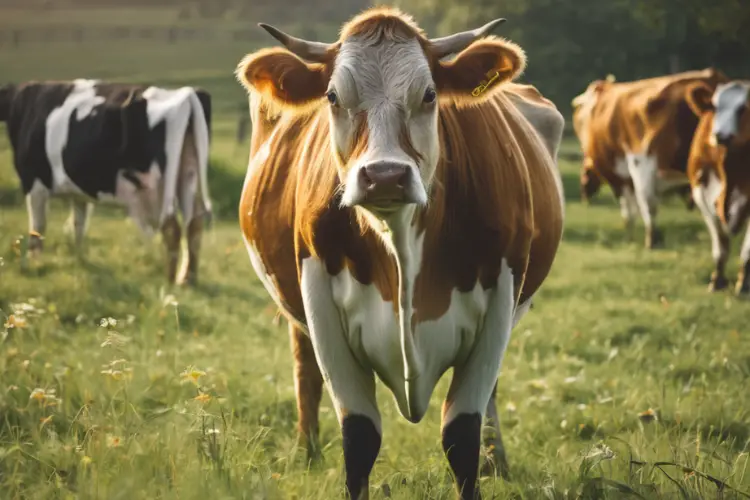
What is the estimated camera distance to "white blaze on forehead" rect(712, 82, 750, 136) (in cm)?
963

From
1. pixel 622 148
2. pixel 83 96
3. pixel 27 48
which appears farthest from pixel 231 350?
pixel 27 48

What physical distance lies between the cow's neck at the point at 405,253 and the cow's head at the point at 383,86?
0.12 metres

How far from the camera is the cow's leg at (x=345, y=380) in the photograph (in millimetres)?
3463

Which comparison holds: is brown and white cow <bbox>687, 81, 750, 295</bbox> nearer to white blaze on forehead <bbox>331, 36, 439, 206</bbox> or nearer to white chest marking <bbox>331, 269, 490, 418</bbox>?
white chest marking <bbox>331, 269, 490, 418</bbox>

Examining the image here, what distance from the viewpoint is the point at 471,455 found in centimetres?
351

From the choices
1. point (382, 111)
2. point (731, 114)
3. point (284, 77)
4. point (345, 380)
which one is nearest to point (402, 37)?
point (382, 111)

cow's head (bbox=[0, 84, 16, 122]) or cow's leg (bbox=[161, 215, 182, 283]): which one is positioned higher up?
cow's head (bbox=[0, 84, 16, 122])

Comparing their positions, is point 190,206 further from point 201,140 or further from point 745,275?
point 745,275

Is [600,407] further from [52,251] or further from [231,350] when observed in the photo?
[52,251]

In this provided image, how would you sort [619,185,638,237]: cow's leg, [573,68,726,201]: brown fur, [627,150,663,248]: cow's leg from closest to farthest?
[573,68,726,201]: brown fur < [627,150,663,248]: cow's leg < [619,185,638,237]: cow's leg

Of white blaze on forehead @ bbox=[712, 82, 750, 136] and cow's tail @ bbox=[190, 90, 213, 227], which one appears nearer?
white blaze on forehead @ bbox=[712, 82, 750, 136]

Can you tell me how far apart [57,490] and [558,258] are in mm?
9292

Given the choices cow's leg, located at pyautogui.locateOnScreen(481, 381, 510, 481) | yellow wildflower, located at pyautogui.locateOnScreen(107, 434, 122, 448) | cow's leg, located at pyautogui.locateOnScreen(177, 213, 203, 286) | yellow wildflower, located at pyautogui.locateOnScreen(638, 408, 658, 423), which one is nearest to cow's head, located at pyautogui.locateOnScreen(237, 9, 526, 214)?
yellow wildflower, located at pyautogui.locateOnScreen(107, 434, 122, 448)

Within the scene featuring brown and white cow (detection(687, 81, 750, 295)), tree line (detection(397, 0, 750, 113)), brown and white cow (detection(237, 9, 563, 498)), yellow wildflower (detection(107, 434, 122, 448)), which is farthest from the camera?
tree line (detection(397, 0, 750, 113))
